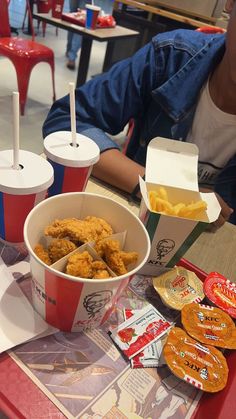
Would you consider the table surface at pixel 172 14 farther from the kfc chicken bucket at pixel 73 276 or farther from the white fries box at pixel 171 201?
the kfc chicken bucket at pixel 73 276

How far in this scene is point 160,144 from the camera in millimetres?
833

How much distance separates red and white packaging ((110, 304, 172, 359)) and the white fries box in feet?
0.33

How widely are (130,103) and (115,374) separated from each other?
2.82 ft

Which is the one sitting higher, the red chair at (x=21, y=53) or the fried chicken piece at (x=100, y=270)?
the fried chicken piece at (x=100, y=270)

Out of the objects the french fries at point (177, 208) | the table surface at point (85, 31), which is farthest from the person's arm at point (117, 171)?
the table surface at point (85, 31)

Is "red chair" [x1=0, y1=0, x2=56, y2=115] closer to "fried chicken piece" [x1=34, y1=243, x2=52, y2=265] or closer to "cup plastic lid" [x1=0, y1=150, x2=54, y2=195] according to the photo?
"cup plastic lid" [x1=0, y1=150, x2=54, y2=195]

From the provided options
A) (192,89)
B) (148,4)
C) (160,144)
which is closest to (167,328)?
(160,144)

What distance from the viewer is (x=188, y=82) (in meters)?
1.07

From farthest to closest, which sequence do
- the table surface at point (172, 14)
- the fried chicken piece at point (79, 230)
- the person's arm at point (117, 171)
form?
1. the table surface at point (172, 14)
2. the person's arm at point (117, 171)
3. the fried chicken piece at point (79, 230)

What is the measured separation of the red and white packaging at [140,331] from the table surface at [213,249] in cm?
21

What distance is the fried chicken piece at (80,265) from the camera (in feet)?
1.59

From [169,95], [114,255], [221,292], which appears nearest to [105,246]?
[114,255]

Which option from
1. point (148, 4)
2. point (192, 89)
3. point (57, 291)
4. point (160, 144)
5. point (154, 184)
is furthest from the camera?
Answer: point (148, 4)

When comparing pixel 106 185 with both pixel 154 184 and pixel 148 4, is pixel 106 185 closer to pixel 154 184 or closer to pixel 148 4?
pixel 154 184
